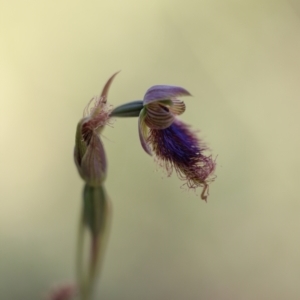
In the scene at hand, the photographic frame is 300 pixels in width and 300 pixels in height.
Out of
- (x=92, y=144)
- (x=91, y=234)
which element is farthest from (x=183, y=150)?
(x=91, y=234)

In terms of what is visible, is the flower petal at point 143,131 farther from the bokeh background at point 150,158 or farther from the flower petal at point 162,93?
the bokeh background at point 150,158

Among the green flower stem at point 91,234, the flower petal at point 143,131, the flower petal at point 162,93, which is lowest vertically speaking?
the green flower stem at point 91,234

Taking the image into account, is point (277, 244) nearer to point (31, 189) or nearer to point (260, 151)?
point (260, 151)

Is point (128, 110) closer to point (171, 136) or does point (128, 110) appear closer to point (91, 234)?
point (171, 136)

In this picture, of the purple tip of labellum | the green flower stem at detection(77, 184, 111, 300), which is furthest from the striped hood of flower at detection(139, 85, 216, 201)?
the green flower stem at detection(77, 184, 111, 300)

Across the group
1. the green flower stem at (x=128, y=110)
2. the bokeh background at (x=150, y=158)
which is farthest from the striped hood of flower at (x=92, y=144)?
the bokeh background at (x=150, y=158)
